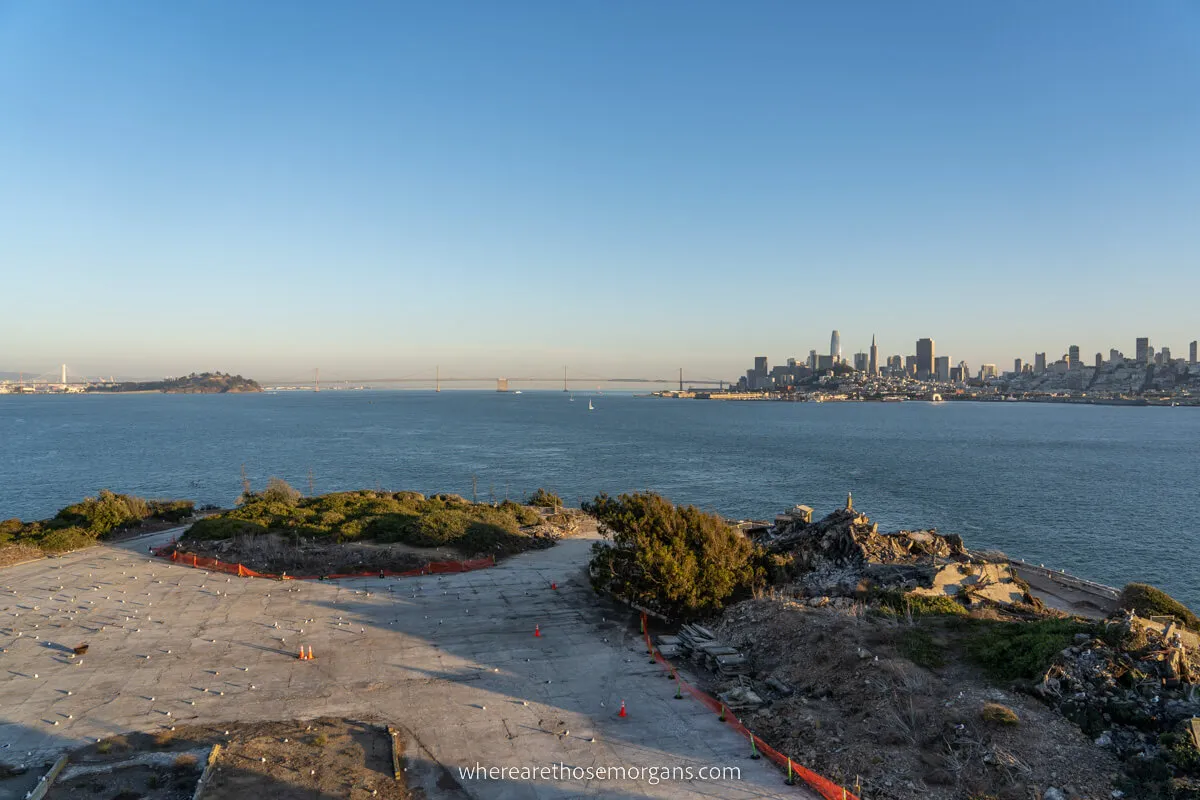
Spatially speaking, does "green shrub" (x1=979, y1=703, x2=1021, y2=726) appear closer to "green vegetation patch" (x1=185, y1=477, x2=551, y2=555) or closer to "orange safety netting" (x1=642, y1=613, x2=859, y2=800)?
"orange safety netting" (x1=642, y1=613, x2=859, y2=800)

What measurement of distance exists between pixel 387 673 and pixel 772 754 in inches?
365

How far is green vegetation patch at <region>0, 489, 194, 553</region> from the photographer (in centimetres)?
2816

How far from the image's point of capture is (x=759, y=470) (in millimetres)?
74375

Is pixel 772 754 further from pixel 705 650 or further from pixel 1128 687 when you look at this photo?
pixel 1128 687

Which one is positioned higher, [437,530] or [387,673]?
[437,530]

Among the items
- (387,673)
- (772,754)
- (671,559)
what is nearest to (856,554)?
(671,559)

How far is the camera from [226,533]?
2892 centimetres

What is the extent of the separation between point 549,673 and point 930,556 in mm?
16199

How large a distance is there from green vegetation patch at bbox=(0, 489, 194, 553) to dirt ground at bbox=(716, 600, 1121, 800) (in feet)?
95.3

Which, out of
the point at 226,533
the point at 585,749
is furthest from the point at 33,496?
the point at 585,749

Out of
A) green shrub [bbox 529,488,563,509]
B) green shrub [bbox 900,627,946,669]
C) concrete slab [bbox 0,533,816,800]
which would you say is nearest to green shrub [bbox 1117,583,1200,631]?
green shrub [bbox 900,627,946,669]

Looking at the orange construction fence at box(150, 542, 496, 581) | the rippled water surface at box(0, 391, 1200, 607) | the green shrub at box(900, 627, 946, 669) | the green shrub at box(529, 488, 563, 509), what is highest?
the green shrub at box(900, 627, 946, 669)

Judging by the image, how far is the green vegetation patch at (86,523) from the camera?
2816 centimetres

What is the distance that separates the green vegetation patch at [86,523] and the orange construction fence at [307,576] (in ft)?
14.9
